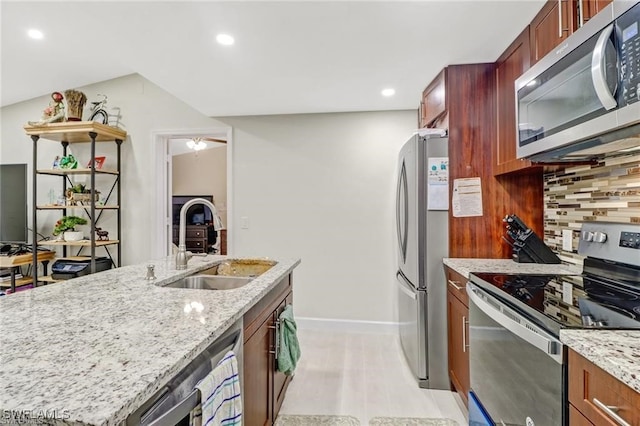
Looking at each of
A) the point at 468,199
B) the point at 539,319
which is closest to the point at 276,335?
the point at 539,319

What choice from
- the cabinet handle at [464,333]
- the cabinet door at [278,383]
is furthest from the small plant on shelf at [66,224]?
the cabinet handle at [464,333]

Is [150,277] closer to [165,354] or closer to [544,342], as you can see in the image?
[165,354]

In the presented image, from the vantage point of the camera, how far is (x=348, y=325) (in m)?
3.29

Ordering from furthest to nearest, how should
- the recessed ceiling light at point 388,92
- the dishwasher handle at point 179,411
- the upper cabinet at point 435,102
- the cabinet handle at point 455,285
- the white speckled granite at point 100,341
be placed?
the recessed ceiling light at point 388,92, the upper cabinet at point 435,102, the cabinet handle at point 455,285, the dishwasher handle at point 179,411, the white speckled granite at point 100,341

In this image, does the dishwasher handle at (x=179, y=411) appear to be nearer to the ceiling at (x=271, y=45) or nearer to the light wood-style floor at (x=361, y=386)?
the light wood-style floor at (x=361, y=386)

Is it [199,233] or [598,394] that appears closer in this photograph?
[598,394]

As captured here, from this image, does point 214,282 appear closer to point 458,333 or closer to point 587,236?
point 458,333

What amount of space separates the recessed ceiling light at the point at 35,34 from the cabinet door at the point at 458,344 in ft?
Answer: 12.3

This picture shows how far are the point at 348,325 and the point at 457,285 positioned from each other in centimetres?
162

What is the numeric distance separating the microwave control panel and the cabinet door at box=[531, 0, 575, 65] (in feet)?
1.59

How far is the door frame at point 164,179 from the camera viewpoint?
3479 mm

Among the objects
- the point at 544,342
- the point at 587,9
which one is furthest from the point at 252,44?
the point at 544,342

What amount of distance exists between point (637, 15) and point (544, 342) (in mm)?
1017

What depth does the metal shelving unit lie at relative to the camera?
3199 millimetres
